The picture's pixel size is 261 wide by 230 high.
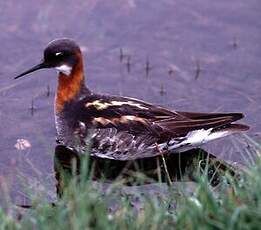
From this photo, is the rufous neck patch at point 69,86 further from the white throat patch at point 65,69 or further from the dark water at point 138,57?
the dark water at point 138,57

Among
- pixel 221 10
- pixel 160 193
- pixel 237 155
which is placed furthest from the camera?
pixel 221 10

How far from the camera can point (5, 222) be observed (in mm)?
5164

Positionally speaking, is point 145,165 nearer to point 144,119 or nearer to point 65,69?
point 144,119

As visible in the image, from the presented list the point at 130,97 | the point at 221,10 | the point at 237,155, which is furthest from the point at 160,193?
the point at 221,10

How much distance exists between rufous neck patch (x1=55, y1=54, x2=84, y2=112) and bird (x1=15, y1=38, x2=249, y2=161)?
13cm

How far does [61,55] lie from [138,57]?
1443 mm

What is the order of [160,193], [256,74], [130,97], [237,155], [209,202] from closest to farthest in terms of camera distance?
1. [209,202]
2. [160,193]
3. [237,155]
4. [130,97]
5. [256,74]

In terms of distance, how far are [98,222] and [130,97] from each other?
374cm

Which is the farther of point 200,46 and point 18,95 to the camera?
point 200,46

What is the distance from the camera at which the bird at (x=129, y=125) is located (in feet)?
26.4

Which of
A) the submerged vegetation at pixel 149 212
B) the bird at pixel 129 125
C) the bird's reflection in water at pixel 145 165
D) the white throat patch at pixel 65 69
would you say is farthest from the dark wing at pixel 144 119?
the submerged vegetation at pixel 149 212

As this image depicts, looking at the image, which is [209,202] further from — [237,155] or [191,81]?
[191,81]

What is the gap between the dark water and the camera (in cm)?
850

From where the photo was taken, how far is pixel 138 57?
9.55 meters
